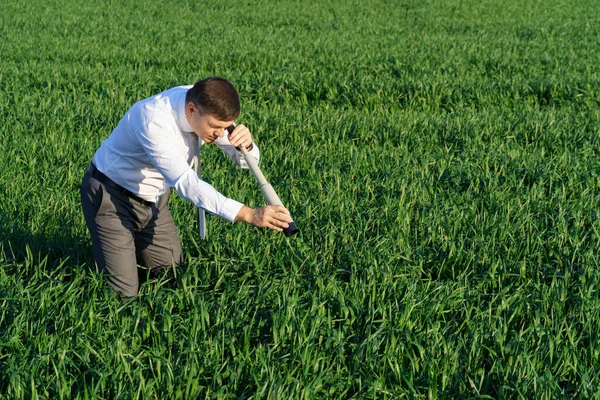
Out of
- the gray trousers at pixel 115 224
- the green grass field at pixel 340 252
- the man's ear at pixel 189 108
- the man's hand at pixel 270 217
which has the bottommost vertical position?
the green grass field at pixel 340 252

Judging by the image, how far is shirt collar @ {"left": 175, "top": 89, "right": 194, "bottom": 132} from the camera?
3219mm

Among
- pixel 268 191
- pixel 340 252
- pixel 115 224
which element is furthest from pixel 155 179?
pixel 340 252

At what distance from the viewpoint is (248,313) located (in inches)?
131

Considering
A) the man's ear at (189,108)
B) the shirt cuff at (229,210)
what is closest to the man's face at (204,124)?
the man's ear at (189,108)

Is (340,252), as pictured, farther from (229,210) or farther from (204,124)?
(204,124)

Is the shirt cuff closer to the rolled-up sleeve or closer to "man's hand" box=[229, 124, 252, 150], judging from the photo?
the rolled-up sleeve

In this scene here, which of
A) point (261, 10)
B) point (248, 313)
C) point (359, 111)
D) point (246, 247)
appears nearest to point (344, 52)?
point (359, 111)

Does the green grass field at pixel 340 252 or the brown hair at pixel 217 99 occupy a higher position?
the brown hair at pixel 217 99

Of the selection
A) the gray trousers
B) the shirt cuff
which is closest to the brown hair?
the shirt cuff

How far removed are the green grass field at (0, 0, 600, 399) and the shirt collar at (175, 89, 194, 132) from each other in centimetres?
77

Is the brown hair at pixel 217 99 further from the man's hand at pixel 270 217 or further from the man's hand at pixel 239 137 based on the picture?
the man's hand at pixel 270 217

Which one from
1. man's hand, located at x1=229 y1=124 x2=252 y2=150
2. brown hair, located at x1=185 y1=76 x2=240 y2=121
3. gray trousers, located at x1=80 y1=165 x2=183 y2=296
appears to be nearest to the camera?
brown hair, located at x1=185 y1=76 x2=240 y2=121

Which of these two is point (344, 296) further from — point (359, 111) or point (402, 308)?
point (359, 111)

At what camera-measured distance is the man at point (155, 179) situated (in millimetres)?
3107
